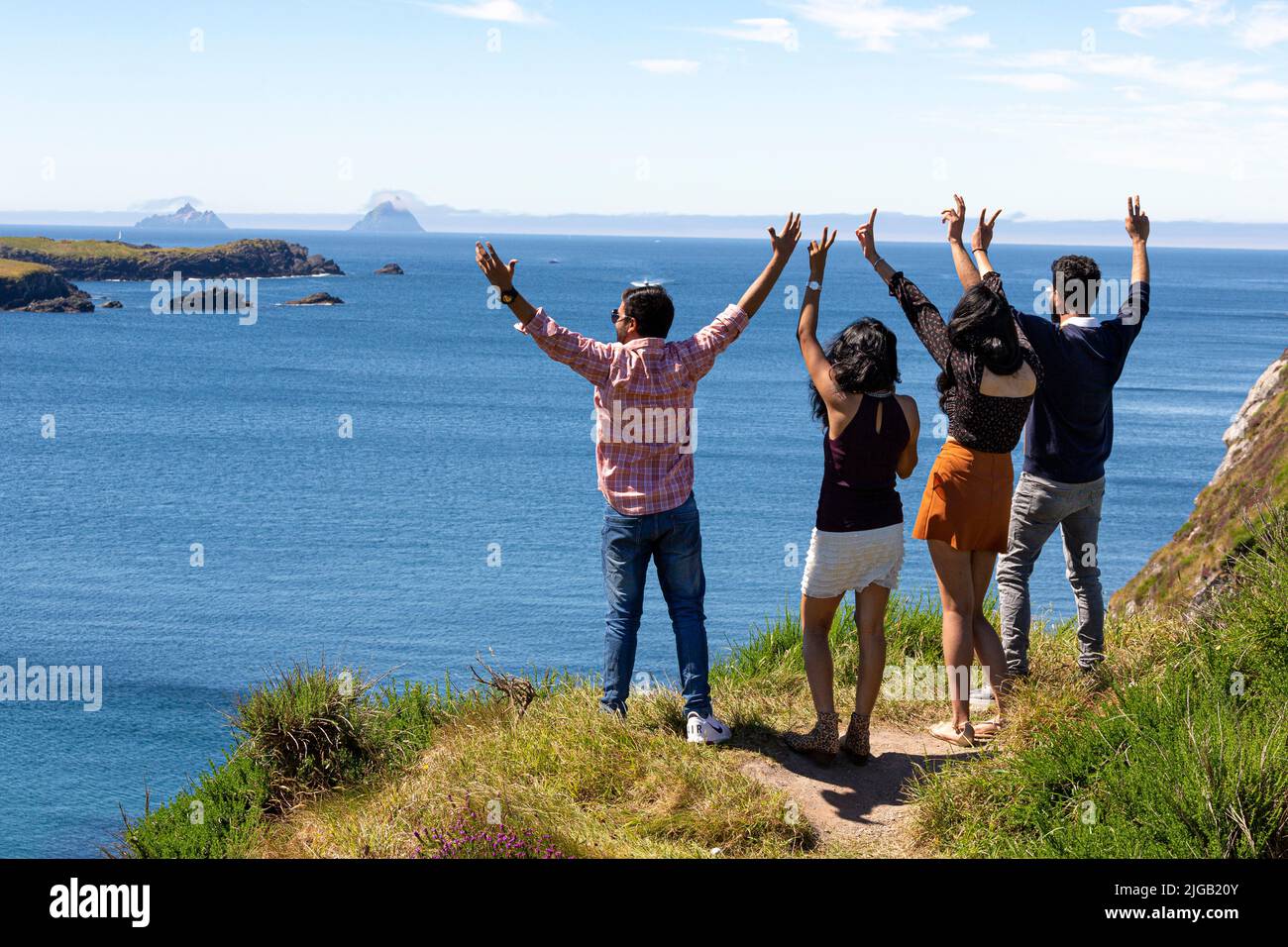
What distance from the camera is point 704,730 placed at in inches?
241

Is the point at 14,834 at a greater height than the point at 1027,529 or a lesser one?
lesser

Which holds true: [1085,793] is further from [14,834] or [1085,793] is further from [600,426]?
[14,834]

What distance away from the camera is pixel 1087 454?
6137 millimetres

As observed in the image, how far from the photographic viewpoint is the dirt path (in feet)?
17.7

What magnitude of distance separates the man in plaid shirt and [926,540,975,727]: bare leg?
114 centimetres

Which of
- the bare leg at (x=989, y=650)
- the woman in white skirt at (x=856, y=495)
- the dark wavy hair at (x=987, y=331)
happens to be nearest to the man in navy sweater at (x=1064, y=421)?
the bare leg at (x=989, y=650)

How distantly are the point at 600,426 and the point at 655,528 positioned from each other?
0.55 m

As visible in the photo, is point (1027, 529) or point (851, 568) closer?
point (851, 568)

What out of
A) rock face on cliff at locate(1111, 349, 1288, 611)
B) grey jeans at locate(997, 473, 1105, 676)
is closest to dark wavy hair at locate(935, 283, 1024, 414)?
grey jeans at locate(997, 473, 1105, 676)

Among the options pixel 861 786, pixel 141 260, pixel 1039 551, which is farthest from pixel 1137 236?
pixel 141 260

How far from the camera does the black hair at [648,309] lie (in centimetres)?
588

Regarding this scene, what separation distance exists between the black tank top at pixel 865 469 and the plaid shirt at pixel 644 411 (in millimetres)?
679
